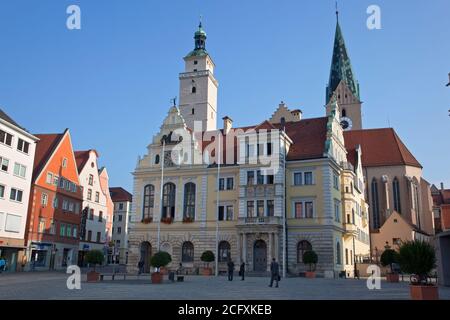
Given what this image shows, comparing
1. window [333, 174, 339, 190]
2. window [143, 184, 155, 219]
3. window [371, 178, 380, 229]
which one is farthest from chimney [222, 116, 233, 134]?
window [371, 178, 380, 229]

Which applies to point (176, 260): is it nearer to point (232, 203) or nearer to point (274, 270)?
point (232, 203)

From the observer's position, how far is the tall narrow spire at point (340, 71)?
91.9m

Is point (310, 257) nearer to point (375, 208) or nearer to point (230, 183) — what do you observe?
point (230, 183)

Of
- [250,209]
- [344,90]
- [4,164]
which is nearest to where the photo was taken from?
[4,164]

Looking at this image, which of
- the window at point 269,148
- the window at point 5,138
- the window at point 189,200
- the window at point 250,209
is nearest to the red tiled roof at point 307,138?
the window at point 269,148

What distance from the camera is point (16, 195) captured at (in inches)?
1828

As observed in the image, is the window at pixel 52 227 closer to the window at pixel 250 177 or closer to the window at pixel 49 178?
the window at pixel 49 178

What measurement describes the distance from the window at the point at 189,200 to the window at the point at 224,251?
483 cm

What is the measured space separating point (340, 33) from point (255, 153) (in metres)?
64.6

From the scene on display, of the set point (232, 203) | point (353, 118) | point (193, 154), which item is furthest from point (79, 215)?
point (353, 118)

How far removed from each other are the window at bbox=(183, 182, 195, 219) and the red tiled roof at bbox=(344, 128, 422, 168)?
31438 mm

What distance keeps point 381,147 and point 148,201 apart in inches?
1593

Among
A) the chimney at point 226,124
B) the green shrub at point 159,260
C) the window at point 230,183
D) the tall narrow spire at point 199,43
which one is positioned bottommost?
the green shrub at point 159,260

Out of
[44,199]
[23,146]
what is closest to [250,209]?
[44,199]
